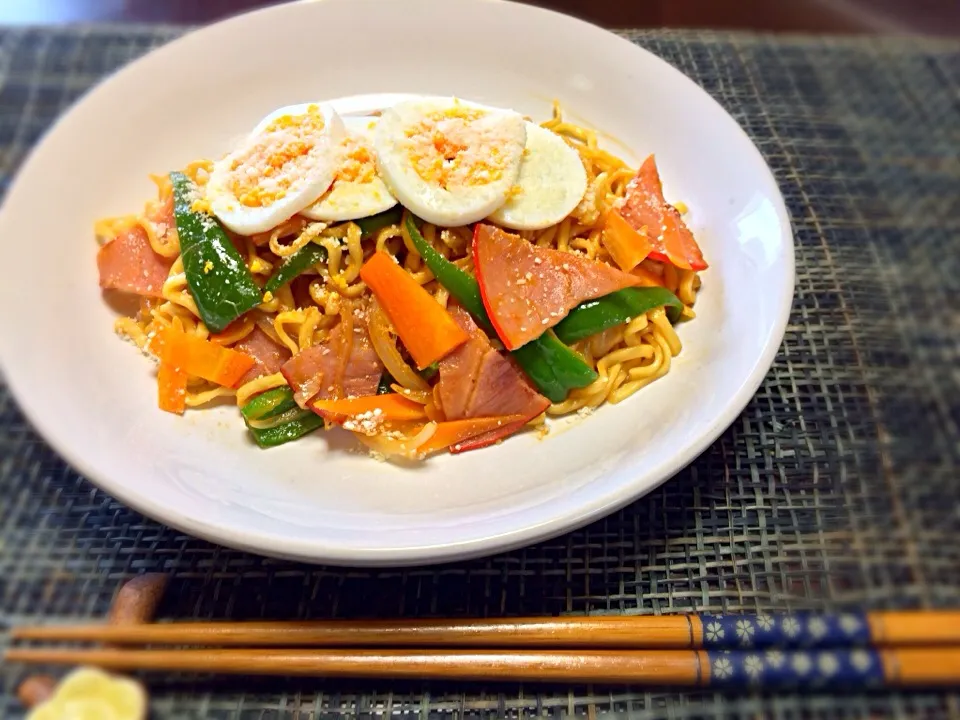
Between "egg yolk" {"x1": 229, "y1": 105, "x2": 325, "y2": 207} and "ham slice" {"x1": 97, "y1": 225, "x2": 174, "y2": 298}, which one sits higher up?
"egg yolk" {"x1": 229, "y1": 105, "x2": 325, "y2": 207}

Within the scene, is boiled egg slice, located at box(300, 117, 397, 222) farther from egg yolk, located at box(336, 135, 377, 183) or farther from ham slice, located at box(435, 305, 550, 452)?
ham slice, located at box(435, 305, 550, 452)

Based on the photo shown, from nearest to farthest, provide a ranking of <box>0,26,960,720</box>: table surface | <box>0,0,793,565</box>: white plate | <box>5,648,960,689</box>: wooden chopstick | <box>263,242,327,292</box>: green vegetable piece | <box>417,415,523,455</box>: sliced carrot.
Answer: <box>5,648,960,689</box>: wooden chopstick → <box>0,26,960,720</box>: table surface → <box>0,0,793,565</box>: white plate → <box>417,415,523,455</box>: sliced carrot → <box>263,242,327,292</box>: green vegetable piece

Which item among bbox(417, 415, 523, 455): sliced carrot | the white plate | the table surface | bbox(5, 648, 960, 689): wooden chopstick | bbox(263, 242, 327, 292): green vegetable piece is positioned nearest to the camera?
bbox(5, 648, 960, 689): wooden chopstick

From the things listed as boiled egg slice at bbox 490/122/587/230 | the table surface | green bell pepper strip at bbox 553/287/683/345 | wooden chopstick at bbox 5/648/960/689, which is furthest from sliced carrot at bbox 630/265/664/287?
wooden chopstick at bbox 5/648/960/689

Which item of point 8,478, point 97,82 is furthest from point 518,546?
point 97,82

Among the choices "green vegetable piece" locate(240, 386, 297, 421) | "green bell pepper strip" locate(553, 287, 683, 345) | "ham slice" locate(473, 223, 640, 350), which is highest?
"ham slice" locate(473, 223, 640, 350)

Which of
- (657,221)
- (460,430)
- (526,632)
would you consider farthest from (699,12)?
(526,632)
